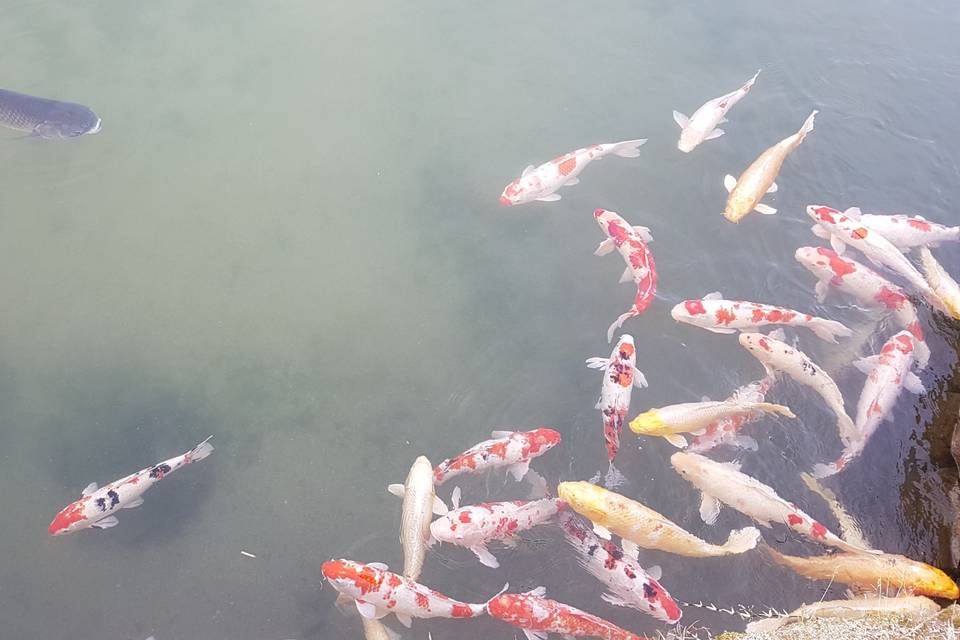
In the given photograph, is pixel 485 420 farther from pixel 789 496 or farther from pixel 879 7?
pixel 879 7

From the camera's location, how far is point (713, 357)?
5445 mm

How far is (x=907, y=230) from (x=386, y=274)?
4705 millimetres

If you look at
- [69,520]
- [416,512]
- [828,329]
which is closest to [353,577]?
[416,512]

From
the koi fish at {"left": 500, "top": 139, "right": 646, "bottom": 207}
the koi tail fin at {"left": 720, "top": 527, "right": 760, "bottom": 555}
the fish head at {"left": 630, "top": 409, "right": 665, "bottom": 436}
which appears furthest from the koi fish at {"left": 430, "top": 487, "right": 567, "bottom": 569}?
the koi fish at {"left": 500, "top": 139, "right": 646, "bottom": 207}

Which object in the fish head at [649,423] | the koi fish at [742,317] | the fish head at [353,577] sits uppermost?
the koi fish at [742,317]

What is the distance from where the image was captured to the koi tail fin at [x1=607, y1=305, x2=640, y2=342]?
539 centimetres

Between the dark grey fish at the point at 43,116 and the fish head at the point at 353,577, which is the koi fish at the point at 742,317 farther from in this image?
the dark grey fish at the point at 43,116

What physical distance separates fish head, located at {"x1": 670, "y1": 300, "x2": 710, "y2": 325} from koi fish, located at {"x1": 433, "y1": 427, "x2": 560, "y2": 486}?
1478 millimetres

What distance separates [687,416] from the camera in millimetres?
4672

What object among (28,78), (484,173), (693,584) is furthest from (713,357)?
(28,78)

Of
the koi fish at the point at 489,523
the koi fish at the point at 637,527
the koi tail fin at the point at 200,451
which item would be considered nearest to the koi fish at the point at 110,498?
the koi tail fin at the point at 200,451

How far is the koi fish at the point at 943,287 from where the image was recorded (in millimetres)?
5406

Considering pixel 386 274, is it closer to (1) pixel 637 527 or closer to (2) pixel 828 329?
(1) pixel 637 527

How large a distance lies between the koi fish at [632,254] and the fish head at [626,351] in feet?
0.91
